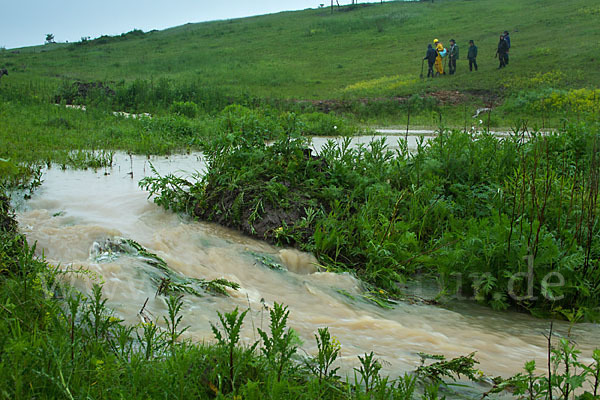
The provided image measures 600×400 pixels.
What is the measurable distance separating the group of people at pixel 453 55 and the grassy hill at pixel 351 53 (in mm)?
598

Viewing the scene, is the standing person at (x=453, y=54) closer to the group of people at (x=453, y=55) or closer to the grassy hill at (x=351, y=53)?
Result: the group of people at (x=453, y=55)

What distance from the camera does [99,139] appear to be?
11.7 metres

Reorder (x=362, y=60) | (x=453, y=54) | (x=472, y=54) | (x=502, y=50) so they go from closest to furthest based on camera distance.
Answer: (x=502, y=50), (x=472, y=54), (x=453, y=54), (x=362, y=60)

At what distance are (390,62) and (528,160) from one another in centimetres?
2877

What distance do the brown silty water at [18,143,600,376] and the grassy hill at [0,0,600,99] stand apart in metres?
18.3

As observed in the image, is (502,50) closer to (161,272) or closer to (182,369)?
(161,272)

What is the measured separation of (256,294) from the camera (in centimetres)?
484

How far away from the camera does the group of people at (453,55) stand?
90.2 feet

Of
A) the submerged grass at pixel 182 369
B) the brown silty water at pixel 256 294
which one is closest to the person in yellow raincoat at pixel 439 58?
the brown silty water at pixel 256 294

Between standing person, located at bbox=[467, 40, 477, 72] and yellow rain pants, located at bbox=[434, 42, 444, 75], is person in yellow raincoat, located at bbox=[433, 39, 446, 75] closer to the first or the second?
yellow rain pants, located at bbox=[434, 42, 444, 75]

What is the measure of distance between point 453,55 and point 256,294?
2687cm

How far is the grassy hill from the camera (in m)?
26.5

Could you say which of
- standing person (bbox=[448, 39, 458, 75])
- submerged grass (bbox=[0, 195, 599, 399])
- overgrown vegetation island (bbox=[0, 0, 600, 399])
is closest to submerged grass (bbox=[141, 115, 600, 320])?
overgrown vegetation island (bbox=[0, 0, 600, 399])

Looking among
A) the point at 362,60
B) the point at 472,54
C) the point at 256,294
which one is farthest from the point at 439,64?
the point at 256,294
